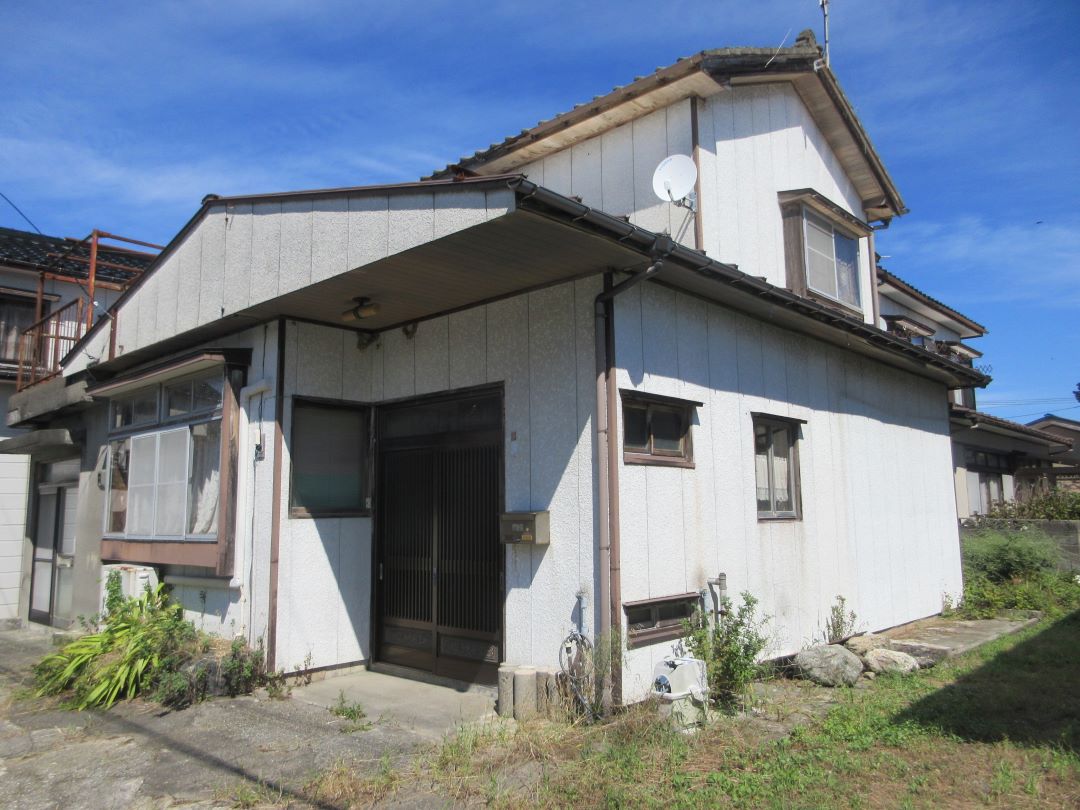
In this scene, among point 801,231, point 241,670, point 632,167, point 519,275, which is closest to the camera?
point 519,275

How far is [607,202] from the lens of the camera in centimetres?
965

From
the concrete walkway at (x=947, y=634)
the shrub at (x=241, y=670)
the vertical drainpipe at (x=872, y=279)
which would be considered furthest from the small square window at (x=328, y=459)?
the vertical drainpipe at (x=872, y=279)

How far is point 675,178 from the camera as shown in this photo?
802cm

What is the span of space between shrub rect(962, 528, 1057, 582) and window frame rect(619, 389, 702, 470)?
7.77 metres

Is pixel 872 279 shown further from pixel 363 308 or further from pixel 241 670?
pixel 241 670

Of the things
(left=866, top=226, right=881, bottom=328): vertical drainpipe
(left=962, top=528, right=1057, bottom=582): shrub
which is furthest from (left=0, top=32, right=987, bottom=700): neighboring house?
(left=962, top=528, right=1057, bottom=582): shrub

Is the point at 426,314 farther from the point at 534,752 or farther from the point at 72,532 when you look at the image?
the point at 72,532

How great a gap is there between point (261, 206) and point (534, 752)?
5.06m

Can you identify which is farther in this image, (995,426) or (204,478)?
(995,426)

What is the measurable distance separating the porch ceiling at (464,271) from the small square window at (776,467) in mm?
2763

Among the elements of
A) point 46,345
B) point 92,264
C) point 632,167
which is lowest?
point 46,345

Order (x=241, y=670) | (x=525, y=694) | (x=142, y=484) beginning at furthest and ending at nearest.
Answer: (x=142, y=484) → (x=241, y=670) → (x=525, y=694)

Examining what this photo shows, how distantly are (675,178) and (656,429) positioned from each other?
2948 millimetres

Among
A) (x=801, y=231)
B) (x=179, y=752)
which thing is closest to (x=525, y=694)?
(x=179, y=752)
